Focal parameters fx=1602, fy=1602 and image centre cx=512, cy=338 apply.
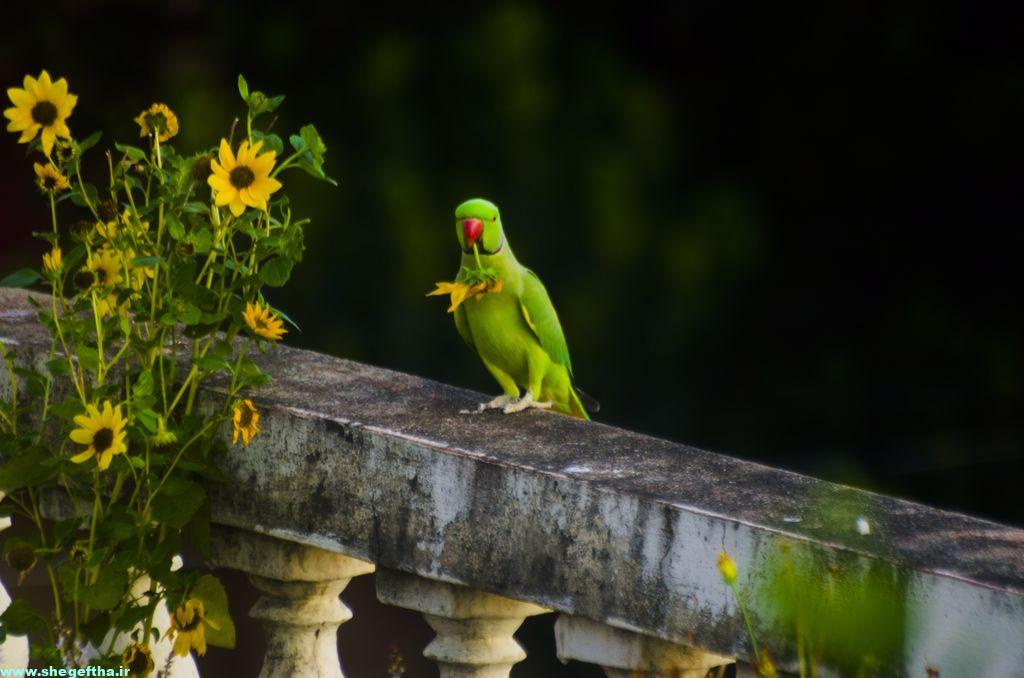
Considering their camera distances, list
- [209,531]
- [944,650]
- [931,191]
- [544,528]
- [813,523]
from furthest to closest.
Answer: [931,191] < [209,531] < [544,528] < [813,523] < [944,650]

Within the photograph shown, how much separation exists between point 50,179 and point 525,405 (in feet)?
2.26

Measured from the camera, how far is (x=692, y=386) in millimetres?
5773

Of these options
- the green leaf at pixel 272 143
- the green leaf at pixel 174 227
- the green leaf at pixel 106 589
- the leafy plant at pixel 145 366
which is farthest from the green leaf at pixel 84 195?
the green leaf at pixel 106 589

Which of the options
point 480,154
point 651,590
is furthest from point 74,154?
point 480,154

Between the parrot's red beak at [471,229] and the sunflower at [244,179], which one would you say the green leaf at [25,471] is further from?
the parrot's red beak at [471,229]

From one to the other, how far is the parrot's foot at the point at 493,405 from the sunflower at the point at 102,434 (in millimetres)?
445

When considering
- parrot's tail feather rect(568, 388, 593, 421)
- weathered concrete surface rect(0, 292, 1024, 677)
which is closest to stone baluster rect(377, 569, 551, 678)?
weathered concrete surface rect(0, 292, 1024, 677)

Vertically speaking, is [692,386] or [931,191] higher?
[931,191]

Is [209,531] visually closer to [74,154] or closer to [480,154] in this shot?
[74,154]

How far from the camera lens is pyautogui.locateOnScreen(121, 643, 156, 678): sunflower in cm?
195

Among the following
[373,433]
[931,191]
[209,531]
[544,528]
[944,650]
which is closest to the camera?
[944,650]

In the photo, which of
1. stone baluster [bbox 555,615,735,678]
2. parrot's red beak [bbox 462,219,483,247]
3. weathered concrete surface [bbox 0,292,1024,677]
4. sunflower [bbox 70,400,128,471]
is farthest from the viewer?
parrot's red beak [bbox 462,219,483,247]

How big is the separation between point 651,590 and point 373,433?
0.41 meters

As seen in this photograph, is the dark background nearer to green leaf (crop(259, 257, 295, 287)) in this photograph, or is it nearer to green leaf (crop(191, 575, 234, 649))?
green leaf (crop(191, 575, 234, 649))
